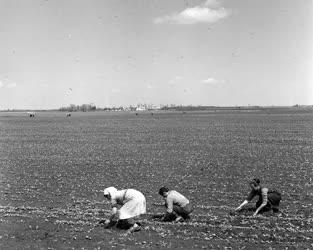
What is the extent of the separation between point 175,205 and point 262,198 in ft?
12.7

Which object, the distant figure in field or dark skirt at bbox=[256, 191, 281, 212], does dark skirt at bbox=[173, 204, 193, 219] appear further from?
dark skirt at bbox=[256, 191, 281, 212]

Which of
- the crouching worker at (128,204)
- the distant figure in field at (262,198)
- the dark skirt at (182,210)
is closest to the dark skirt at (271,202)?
the distant figure in field at (262,198)

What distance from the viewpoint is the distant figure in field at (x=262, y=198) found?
57.4 ft

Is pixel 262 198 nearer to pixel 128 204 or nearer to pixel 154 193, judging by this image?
pixel 128 204

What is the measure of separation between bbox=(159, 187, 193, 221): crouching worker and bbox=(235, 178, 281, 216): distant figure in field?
2.78 m

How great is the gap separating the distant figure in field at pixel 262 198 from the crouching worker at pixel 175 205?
9.13 ft

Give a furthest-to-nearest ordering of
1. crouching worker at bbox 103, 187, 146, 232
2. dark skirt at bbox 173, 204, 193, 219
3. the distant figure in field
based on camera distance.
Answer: the distant figure in field < dark skirt at bbox 173, 204, 193, 219 < crouching worker at bbox 103, 187, 146, 232

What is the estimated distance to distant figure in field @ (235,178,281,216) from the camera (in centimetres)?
1750

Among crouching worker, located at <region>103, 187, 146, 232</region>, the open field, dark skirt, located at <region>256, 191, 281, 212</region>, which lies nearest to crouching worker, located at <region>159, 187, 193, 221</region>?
the open field

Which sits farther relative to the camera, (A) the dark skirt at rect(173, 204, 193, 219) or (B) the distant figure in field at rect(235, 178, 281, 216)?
(B) the distant figure in field at rect(235, 178, 281, 216)

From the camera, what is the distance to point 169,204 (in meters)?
15.9

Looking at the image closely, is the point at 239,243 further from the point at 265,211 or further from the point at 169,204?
the point at 265,211

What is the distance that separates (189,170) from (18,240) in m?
18.2

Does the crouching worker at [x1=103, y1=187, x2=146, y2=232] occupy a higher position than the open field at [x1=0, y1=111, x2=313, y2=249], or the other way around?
the crouching worker at [x1=103, y1=187, x2=146, y2=232]
